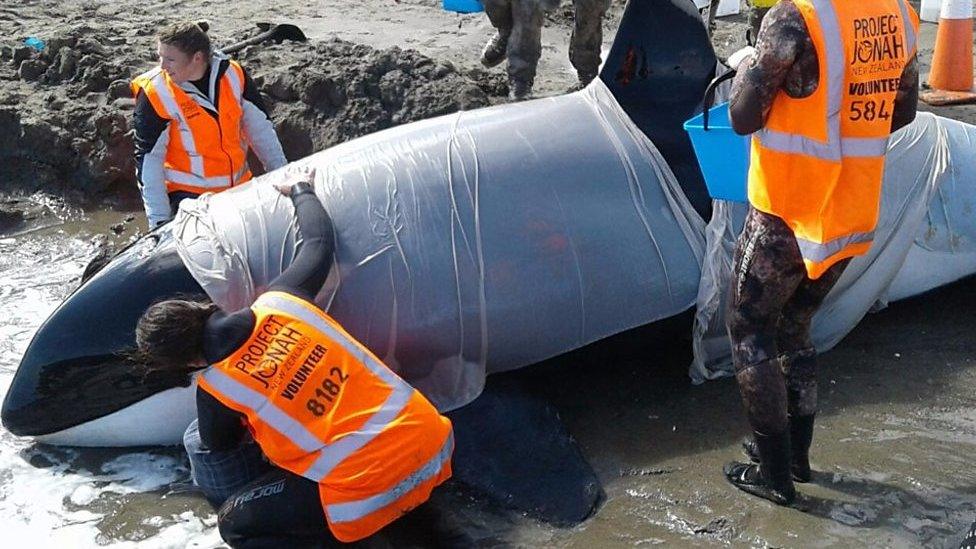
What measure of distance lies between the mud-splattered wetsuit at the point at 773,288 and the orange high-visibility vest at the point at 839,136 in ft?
0.16

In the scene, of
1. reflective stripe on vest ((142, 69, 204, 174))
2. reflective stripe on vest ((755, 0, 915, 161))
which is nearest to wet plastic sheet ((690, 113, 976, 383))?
reflective stripe on vest ((755, 0, 915, 161))

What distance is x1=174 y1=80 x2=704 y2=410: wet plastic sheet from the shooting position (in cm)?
473

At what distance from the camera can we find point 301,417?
3967mm

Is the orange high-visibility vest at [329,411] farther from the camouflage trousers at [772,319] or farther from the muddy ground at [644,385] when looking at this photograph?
the camouflage trousers at [772,319]

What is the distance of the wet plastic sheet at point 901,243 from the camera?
5.04 metres

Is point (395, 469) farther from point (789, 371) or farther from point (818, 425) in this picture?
point (818, 425)

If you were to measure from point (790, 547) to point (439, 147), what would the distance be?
7.33ft

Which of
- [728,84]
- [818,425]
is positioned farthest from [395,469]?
[728,84]

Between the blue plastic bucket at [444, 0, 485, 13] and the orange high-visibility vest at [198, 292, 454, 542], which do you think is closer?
the orange high-visibility vest at [198, 292, 454, 542]

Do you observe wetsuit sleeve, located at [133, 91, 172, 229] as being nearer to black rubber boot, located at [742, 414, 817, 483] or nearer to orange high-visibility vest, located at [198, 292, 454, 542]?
orange high-visibility vest, located at [198, 292, 454, 542]

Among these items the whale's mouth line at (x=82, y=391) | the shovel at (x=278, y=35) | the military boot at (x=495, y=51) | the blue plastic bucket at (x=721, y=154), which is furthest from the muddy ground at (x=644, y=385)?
the blue plastic bucket at (x=721, y=154)

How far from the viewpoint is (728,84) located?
5250mm

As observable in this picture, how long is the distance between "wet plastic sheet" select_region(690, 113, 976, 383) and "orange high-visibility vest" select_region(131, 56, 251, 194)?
2.51 metres

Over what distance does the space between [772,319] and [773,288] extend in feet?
0.45
